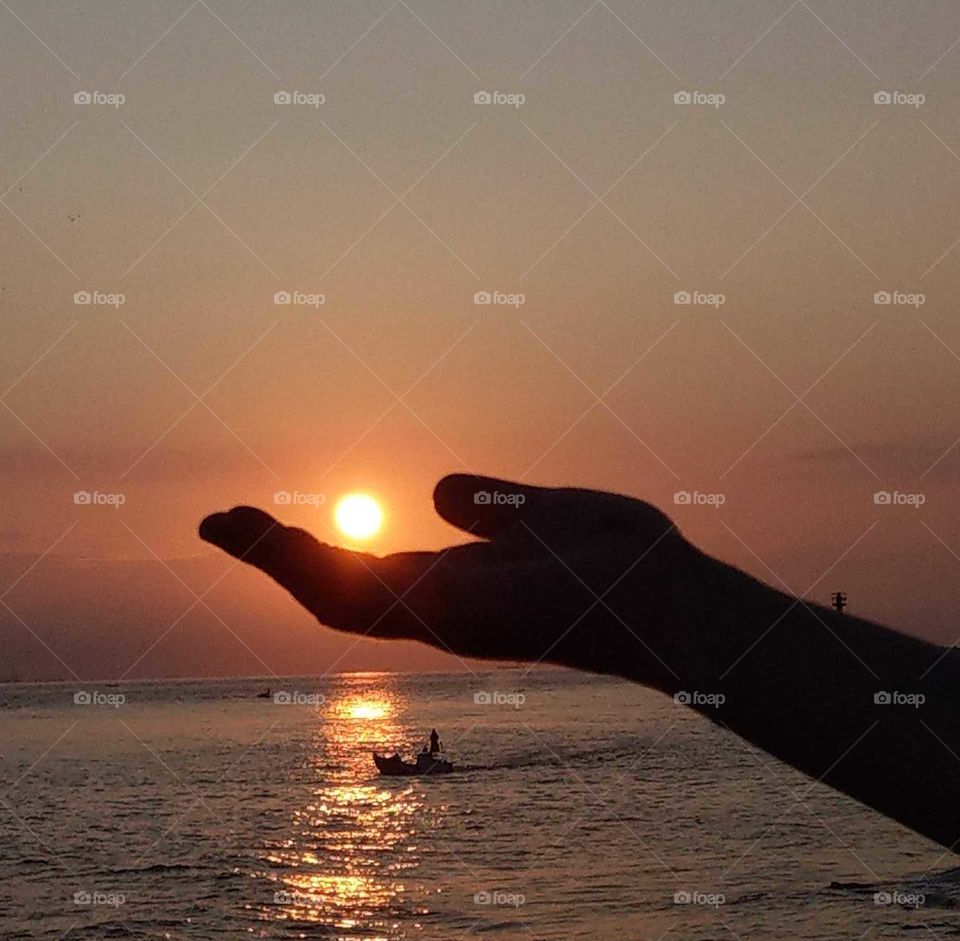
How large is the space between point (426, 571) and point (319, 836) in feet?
153

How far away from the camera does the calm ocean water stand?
97.1 ft

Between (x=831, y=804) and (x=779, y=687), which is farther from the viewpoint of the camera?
(x=831, y=804)

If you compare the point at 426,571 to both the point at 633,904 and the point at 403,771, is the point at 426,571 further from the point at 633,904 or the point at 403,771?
the point at 403,771

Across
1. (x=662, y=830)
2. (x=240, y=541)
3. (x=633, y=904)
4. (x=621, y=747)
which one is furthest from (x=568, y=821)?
(x=240, y=541)

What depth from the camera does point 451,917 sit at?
30375 millimetres

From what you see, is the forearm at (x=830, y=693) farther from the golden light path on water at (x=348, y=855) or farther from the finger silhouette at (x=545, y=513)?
the golden light path on water at (x=348, y=855)

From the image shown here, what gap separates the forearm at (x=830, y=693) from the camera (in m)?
2.04

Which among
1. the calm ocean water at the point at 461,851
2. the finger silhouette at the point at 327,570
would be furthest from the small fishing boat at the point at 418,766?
the finger silhouette at the point at 327,570

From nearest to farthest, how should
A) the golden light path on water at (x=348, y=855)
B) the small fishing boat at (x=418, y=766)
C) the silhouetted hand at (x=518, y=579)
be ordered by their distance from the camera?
the silhouetted hand at (x=518, y=579), the golden light path on water at (x=348, y=855), the small fishing boat at (x=418, y=766)

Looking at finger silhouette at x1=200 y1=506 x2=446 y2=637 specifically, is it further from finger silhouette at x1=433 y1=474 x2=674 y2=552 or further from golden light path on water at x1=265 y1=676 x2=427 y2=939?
golden light path on water at x1=265 y1=676 x2=427 y2=939

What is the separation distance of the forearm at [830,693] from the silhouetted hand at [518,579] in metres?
0.06

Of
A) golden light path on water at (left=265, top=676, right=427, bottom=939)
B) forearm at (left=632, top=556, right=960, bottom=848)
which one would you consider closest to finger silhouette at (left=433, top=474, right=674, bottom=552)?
forearm at (left=632, top=556, right=960, bottom=848)

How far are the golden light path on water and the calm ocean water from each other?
13 centimetres

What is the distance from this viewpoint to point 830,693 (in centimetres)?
205
